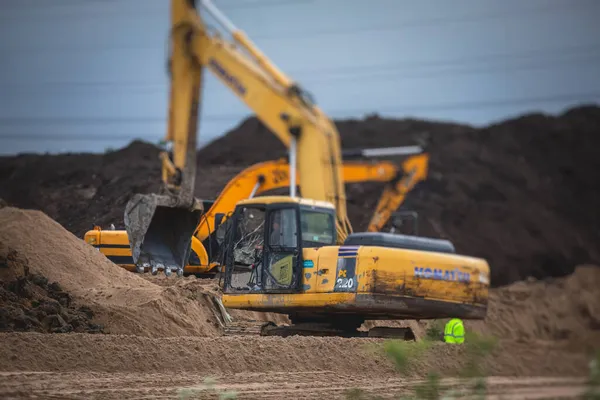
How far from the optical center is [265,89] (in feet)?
74.1

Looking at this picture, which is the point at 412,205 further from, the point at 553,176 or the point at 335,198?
the point at 335,198

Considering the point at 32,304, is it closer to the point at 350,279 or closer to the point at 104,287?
the point at 104,287

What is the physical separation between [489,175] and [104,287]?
34178 mm

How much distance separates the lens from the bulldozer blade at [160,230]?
56.3 feet

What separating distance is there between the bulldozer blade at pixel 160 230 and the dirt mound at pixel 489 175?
35.1 ft

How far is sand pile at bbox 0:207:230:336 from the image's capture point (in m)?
14.2

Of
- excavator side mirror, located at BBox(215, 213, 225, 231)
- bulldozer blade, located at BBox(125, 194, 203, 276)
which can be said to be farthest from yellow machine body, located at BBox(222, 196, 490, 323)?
bulldozer blade, located at BBox(125, 194, 203, 276)

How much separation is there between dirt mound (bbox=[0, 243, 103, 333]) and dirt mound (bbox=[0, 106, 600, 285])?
1461 centimetres

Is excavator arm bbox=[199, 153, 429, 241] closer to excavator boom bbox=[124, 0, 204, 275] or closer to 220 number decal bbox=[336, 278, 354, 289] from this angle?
excavator boom bbox=[124, 0, 204, 275]

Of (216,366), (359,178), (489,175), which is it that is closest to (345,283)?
(216,366)

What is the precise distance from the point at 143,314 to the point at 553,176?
3572 centimetres

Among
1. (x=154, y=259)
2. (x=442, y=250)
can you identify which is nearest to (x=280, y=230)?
(x=442, y=250)

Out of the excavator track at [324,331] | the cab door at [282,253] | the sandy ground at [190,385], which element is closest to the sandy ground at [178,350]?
the sandy ground at [190,385]

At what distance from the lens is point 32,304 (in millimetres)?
13156
